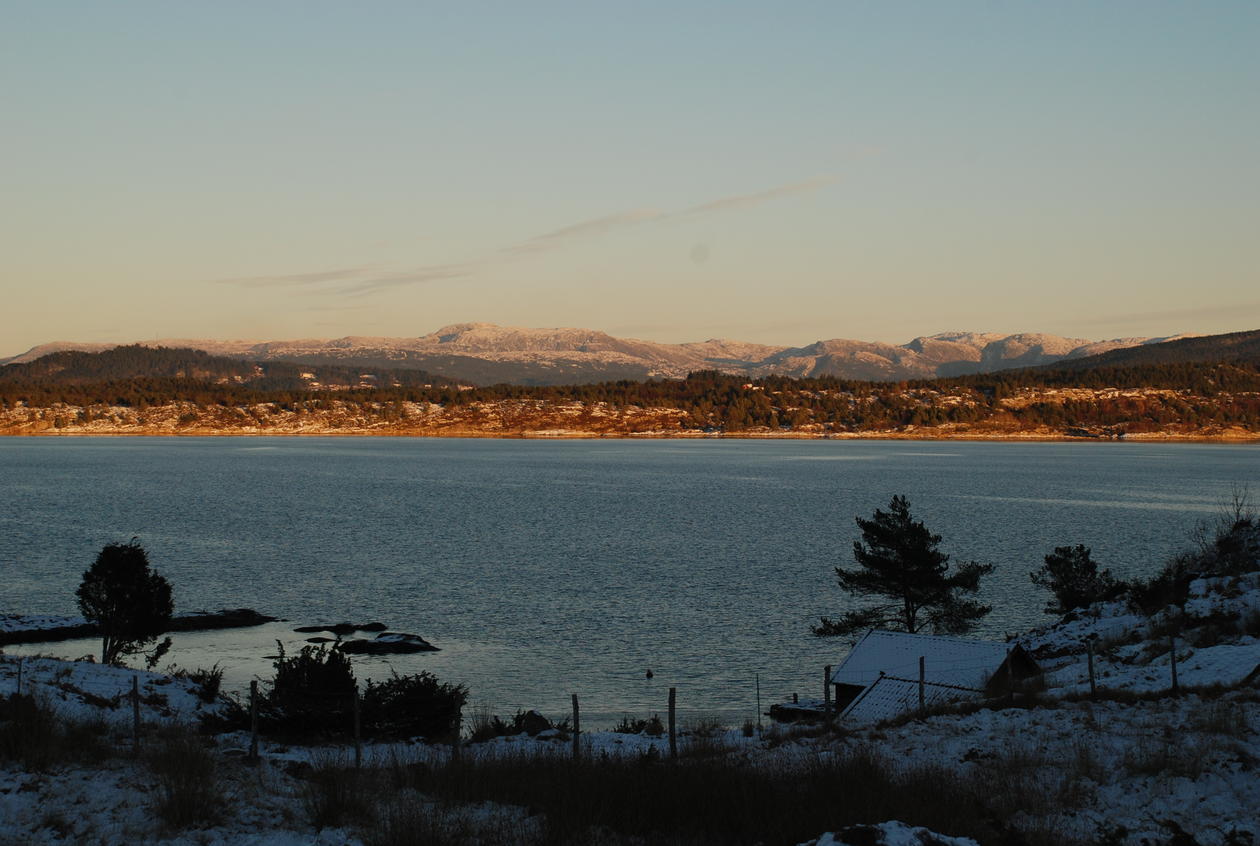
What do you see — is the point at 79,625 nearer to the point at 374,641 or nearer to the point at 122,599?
the point at 122,599

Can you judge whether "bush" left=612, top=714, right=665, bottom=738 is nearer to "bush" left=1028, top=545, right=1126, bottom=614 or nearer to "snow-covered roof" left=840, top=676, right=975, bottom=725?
"snow-covered roof" left=840, top=676, right=975, bottom=725

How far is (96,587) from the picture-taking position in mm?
40344

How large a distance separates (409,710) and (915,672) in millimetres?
14797

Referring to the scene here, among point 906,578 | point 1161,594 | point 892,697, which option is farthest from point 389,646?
point 1161,594

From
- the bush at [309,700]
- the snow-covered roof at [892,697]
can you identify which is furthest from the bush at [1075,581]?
the bush at [309,700]

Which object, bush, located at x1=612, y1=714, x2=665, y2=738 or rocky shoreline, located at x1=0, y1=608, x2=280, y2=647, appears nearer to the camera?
bush, located at x1=612, y1=714, x2=665, y2=738

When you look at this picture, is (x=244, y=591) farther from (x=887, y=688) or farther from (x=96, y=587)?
(x=887, y=688)

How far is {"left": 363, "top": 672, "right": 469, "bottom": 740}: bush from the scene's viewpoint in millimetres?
28234

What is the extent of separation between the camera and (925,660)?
3269 centimetres

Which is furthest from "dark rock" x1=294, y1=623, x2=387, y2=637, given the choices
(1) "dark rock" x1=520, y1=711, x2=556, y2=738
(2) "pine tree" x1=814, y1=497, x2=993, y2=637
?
(1) "dark rock" x1=520, y1=711, x2=556, y2=738

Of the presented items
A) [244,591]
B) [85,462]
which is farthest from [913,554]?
[85,462]

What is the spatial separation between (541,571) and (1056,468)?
138 m

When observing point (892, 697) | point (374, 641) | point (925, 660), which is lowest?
point (374, 641)

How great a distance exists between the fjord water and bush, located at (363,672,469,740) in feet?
27.3
